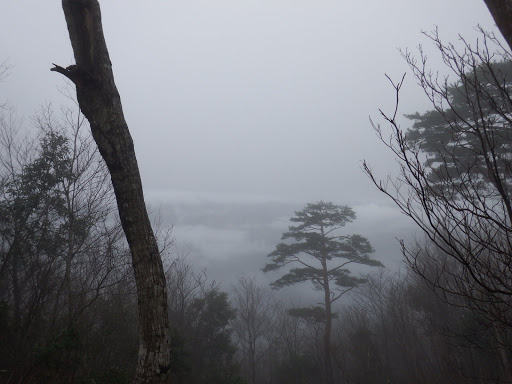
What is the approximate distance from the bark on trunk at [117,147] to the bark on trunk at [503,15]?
324 cm

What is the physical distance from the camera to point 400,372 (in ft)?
73.0

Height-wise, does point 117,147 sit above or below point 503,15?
below

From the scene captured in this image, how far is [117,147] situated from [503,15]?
3366 mm

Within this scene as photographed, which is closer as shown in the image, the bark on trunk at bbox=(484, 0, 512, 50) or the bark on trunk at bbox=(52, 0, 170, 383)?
the bark on trunk at bbox=(484, 0, 512, 50)

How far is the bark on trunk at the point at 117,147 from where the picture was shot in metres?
3.14

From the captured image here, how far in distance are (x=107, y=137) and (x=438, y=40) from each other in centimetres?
329

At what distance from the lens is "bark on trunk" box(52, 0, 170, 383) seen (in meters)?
3.14

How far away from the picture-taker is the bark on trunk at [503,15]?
7.78ft

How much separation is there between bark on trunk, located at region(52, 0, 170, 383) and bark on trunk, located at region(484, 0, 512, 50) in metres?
3.24

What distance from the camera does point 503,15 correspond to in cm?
242

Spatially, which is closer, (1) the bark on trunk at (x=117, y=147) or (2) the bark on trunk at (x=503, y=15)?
(2) the bark on trunk at (x=503, y=15)

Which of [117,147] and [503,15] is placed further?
[117,147]

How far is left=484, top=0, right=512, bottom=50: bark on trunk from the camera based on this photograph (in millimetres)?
2371

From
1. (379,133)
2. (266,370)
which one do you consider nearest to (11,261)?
(379,133)
